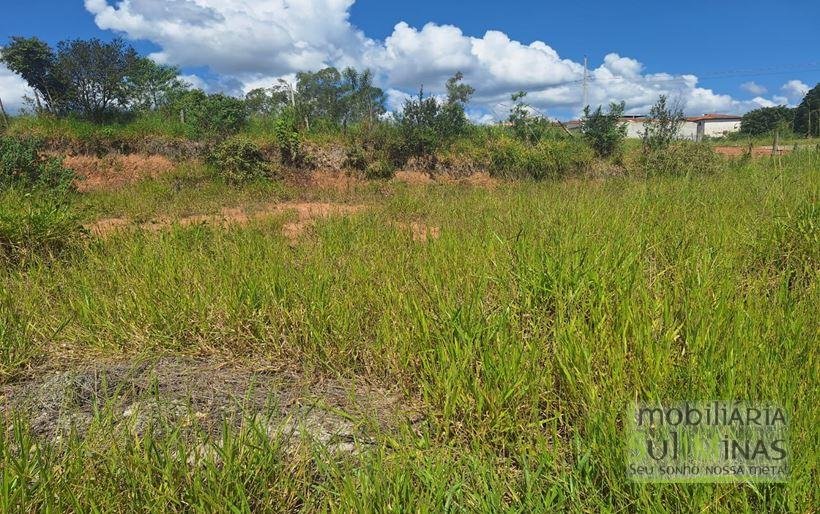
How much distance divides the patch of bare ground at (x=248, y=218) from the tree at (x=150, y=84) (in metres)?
8.25

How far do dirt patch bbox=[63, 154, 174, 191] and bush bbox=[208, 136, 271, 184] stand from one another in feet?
4.51

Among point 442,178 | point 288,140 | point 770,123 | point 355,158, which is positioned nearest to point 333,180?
point 355,158

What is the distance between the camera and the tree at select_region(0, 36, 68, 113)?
12.2 meters

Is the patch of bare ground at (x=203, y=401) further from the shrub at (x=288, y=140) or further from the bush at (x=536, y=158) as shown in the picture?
the bush at (x=536, y=158)

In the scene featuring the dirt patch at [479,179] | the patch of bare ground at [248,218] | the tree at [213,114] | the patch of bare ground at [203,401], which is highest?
the tree at [213,114]

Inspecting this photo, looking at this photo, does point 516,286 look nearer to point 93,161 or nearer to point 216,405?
point 216,405

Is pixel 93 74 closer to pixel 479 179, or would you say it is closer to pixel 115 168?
pixel 115 168

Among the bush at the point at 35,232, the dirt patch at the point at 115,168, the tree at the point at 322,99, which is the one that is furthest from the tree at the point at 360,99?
the bush at the point at 35,232

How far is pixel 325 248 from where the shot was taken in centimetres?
424

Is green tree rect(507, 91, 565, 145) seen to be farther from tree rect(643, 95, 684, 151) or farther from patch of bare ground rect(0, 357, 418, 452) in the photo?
patch of bare ground rect(0, 357, 418, 452)

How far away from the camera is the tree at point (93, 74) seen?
12.6m

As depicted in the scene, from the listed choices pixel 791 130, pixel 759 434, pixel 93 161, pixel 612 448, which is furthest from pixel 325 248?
pixel 93 161
